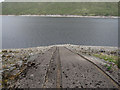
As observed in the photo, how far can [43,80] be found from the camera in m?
9.26

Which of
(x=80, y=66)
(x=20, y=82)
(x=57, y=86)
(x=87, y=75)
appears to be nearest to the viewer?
(x=57, y=86)

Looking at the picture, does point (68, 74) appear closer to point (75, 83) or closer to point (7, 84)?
point (75, 83)

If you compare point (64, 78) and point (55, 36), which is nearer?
point (64, 78)

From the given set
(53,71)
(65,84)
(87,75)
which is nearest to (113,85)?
(87,75)

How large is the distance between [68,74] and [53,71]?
1411 mm

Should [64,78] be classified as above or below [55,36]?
below

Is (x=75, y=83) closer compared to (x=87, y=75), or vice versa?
(x=75, y=83)

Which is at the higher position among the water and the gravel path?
the water

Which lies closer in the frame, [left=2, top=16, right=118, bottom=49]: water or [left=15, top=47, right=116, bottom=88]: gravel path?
[left=15, top=47, right=116, bottom=88]: gravel path

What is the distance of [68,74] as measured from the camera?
10289 mm

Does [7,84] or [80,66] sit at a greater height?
[80,66]

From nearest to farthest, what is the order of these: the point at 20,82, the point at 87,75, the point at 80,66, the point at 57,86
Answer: the point at 57,86, the point at 20,82, the point at 87,75, the point at 80,66

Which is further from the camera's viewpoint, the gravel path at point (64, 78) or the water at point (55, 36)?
the water at point (55, 36)

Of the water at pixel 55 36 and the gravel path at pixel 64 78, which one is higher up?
the water at pixel 55 36
